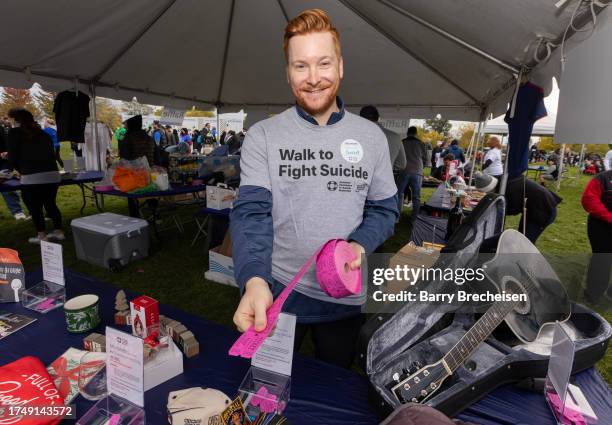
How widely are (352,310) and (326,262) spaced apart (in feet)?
1.60

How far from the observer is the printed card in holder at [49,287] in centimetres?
143

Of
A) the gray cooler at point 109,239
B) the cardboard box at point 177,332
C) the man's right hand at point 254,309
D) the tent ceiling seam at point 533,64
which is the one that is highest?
the tent ceiling seam at point 533,64

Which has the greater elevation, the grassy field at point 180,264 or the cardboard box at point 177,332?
the cardboard box at point 177,332

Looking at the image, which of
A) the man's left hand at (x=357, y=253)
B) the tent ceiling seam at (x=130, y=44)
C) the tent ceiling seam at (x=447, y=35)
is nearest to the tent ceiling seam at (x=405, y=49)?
the tent ceiling seam at (x=447, y=35)

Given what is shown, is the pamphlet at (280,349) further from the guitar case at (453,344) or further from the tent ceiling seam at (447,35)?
the tent ceiling seam at (447,35)

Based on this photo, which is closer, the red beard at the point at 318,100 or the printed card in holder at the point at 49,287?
the red beard at the point at 318,100

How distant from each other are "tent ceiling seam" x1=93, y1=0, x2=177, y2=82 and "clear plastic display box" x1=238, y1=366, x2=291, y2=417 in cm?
424

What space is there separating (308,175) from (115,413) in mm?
819

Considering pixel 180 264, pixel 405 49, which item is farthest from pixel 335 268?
pixel 405 49

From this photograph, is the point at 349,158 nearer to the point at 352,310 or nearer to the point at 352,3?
→ the point at 352,310

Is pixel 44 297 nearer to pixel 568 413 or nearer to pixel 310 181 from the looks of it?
pixel 310 181

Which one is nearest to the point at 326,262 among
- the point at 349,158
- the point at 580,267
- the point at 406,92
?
the point at 349,158

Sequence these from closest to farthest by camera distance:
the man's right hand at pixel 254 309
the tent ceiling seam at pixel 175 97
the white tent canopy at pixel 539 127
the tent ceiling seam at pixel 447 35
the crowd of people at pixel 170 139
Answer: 1. the man's right hand at pixel 254 309
2. the tent ceiling seam at pixel 447 35
3. the tent ceiling seam at pixel 175 97
4. the crowd of people at pixel 170 139
5. the white tent canopy at pixel 539 127

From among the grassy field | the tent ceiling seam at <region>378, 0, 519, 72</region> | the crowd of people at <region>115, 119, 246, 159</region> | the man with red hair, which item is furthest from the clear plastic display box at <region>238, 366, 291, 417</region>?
the crowd of people at <region>115, 119, 246, 159</region>
